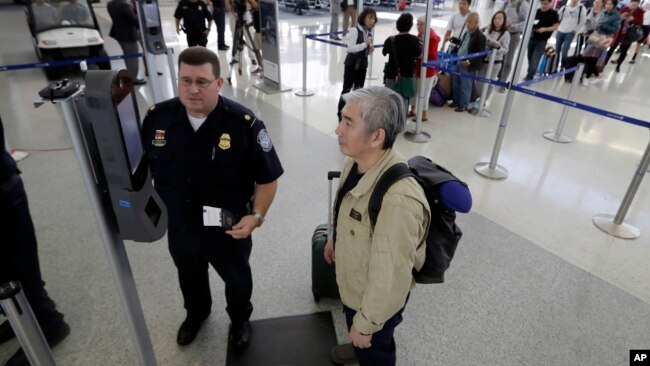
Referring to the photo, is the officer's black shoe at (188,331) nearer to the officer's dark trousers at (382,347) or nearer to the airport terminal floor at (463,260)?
the airport terminal floor at (463,260)

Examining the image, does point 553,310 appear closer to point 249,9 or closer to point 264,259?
point 264,259

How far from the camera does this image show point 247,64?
875 cm

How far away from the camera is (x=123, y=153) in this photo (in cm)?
106

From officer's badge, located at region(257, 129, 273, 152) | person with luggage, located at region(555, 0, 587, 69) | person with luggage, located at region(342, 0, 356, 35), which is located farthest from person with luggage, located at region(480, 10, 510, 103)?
person with luggage, located at region(342, 0, 356, 35)

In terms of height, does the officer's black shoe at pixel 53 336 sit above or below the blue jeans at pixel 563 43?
below

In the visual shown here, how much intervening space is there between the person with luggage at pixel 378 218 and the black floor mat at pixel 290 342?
2.66 ft

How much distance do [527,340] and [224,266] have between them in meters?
1.88

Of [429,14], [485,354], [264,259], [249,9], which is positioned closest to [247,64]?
[249,9]

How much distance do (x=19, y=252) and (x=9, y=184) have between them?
1.26 feet

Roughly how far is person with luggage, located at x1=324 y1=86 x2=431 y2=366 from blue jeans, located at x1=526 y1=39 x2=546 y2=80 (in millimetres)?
7236

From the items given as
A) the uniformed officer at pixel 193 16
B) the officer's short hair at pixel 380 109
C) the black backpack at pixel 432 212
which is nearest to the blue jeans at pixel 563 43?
the uniformed officer at pixel 193 16

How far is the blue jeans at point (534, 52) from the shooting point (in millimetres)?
7230

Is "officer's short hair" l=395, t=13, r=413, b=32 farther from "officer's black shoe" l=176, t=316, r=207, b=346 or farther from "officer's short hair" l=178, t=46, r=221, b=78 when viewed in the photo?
"officer's black shoe" l=176, t=316, r=207, b=346

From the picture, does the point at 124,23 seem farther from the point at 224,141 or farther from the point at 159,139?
the point at 224,141
